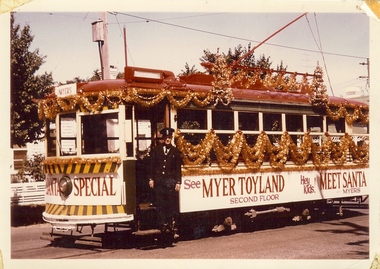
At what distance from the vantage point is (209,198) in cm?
930

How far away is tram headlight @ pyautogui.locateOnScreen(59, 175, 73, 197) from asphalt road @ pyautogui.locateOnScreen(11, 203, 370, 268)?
0.88 meters

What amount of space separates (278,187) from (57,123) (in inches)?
162

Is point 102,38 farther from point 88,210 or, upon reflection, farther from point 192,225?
point 192,225

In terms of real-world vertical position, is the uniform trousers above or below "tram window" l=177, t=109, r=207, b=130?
below

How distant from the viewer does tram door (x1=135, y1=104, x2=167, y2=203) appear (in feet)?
28.8

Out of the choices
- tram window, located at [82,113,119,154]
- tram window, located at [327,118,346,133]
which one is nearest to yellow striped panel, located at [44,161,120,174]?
tram window, located at [82,113,119,154]

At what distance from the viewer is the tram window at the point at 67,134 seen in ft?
29.8

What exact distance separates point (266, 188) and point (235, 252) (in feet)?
7.32

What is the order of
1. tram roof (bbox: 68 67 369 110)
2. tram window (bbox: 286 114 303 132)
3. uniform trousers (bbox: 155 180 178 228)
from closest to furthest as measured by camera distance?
1. uniform trousers (bbox: 155 180 178 228)
2. tram roof (bbox: 68 67 369 110)
3. tram window (bbox: 286 114 303 132)

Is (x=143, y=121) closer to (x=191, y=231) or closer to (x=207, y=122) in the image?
(x=207, y=122)

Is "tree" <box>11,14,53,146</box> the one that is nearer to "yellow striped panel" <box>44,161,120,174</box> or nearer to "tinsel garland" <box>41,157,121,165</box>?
"tinsel garland" <box>41,157,121,165</box>

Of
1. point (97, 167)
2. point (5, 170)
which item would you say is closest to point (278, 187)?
point (97, 167)

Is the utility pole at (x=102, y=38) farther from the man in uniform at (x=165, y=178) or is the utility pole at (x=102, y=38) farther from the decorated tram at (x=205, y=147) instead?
the man in uniform at (x=165, y=178)
